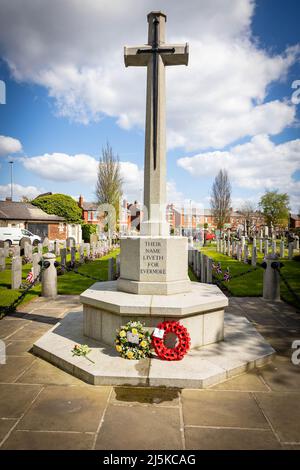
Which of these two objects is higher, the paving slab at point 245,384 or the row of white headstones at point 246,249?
the row of white headstones at point 246,249

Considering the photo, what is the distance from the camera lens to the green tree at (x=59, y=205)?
46956 millimetres

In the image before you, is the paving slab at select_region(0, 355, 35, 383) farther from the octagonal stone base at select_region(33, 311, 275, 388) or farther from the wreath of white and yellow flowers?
the wreath of white and yellow flowers

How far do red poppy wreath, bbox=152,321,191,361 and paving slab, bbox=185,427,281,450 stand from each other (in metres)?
1.41

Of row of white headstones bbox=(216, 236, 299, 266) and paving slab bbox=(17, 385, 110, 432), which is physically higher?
row of white headstones bbox=(216, 236, 299, 266)

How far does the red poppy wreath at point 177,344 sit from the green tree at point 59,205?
4528 cm

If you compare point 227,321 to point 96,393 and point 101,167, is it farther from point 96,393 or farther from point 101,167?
point 101,167

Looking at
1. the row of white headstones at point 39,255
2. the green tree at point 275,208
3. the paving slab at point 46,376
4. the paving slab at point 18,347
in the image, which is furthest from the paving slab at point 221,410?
the green tree at point 275,208

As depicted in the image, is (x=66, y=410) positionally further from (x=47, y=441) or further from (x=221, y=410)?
(x=221, y=410)

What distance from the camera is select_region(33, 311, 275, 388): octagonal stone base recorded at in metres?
3.88

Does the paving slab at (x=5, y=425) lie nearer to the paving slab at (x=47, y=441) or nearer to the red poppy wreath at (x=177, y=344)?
the paving slab at (x=47, y=441)

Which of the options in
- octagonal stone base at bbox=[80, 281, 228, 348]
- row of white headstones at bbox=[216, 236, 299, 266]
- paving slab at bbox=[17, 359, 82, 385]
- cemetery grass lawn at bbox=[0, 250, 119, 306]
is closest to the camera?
paving slab at bbox=[17, 359, 82, 385]

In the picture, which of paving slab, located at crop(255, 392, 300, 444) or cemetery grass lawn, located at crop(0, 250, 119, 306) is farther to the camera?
cemetery grass lawn, located at crop(0, 250, 119, 306)

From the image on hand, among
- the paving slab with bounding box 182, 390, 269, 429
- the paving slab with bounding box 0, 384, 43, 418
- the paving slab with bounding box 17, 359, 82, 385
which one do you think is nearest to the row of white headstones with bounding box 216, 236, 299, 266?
the paving slab with bounding box 182, 390, 269, 429
